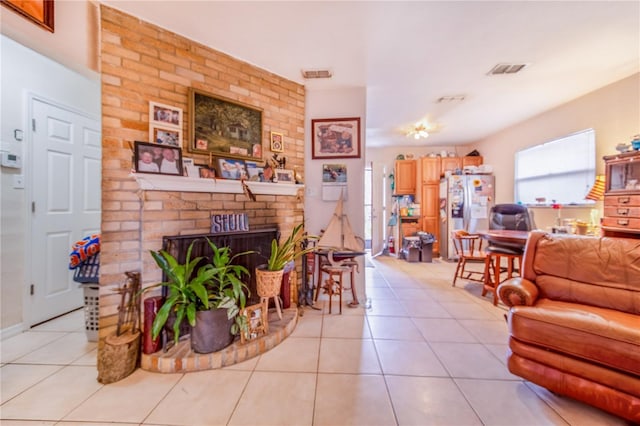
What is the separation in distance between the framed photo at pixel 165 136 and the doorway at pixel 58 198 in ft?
4.34

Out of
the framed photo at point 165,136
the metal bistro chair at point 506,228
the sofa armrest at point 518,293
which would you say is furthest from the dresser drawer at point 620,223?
the framed photo at point 165,136

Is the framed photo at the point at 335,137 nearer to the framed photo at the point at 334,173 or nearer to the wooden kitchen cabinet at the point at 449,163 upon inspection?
the framed photo at the point at 334,173

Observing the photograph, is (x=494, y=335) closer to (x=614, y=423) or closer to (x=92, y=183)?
(x=614, y=423)

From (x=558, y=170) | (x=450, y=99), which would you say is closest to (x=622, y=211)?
(x=558, y=170)

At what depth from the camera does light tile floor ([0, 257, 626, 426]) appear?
1274 mm

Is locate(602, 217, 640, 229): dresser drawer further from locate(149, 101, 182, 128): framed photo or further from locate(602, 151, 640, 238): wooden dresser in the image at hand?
locate(149, 101, 182, 128): framed photo

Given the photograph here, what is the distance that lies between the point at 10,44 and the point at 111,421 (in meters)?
3.10

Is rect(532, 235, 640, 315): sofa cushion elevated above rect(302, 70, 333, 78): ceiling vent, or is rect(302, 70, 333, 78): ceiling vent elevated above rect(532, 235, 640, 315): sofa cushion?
rect(302, 70, 333, 78): ceiling vent

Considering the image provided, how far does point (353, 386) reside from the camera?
58.5 inches

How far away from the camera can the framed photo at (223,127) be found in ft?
6.77

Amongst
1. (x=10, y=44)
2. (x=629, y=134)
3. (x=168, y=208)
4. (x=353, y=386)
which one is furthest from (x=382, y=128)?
(x=10, y=44)

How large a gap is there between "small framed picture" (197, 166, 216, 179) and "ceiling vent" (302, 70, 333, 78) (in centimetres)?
145

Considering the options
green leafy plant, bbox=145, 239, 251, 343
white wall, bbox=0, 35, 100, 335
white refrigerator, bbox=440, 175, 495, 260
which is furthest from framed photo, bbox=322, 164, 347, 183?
white refrigerator, bbox=440, 175, 495, 260

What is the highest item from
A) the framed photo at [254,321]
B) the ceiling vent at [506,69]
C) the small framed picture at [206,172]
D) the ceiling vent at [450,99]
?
the ceiling vent at [450,99]
